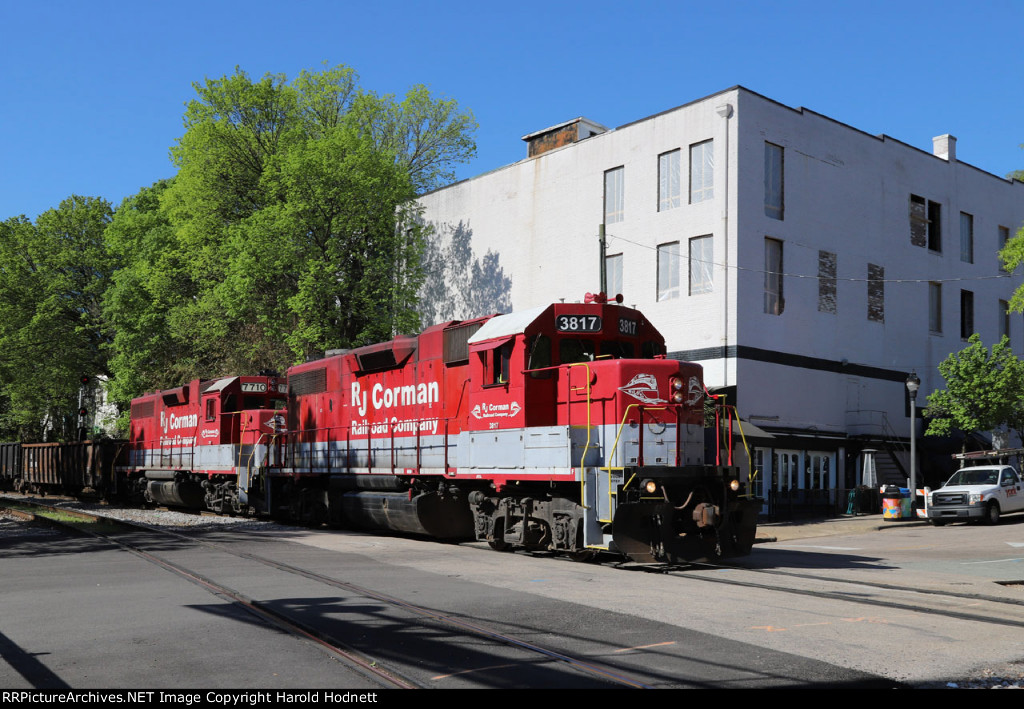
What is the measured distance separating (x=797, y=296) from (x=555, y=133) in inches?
515

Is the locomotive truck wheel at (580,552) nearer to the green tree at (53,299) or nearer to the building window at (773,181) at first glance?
the building window at (773,181)

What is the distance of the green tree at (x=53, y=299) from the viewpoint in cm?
4875

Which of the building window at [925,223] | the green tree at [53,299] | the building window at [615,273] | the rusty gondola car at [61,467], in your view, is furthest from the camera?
the green tree at [53,299]

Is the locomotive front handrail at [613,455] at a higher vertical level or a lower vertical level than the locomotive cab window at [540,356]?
lower

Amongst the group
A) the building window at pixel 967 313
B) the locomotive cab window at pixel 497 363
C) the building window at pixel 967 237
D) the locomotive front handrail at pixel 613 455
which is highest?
the building window at pixel 967 237

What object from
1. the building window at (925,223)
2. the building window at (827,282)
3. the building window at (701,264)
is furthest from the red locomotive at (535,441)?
the building window at (925,223)

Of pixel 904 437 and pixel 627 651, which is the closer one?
pixel 627 651

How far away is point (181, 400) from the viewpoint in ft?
103

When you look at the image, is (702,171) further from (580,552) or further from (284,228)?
(580,552)

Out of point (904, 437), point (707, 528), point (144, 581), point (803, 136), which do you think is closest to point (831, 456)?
point (904, 437)

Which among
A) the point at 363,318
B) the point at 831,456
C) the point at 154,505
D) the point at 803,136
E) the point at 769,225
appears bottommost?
the point at 154,505

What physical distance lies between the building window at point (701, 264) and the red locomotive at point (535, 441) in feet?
45.5

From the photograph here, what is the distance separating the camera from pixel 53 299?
48656 millimetres

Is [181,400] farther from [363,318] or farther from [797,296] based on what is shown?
[797,296]
